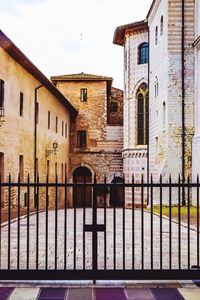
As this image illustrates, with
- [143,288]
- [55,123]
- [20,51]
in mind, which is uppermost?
[20,51]

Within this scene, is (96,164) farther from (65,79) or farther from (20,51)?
(20,51)

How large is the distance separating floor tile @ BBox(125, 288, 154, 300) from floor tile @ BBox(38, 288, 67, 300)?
2.86ft

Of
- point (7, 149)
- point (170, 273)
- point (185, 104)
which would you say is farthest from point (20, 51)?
point (170, 273)

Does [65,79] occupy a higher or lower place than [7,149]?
higher

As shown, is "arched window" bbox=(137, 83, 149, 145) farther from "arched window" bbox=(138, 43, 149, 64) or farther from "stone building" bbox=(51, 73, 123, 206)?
"stone building" bbox=(51, 73, 123, 206)

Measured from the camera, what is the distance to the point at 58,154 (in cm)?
3428

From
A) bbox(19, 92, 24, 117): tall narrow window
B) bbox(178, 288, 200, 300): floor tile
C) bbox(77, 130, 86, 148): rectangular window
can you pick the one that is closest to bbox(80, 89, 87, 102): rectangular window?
bbox(77, 130, 86, 148): rectangular window

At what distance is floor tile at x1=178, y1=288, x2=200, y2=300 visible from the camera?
20.5ft

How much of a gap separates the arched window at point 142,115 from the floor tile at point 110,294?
1001 inches

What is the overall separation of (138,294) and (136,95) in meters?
26.3

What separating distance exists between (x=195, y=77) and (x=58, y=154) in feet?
43.7

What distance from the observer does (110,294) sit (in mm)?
6418

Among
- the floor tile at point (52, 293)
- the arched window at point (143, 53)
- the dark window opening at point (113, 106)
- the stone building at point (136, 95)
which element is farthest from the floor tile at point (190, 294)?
the dark window opening at point (113, 106)

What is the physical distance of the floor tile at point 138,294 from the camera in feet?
20.6
